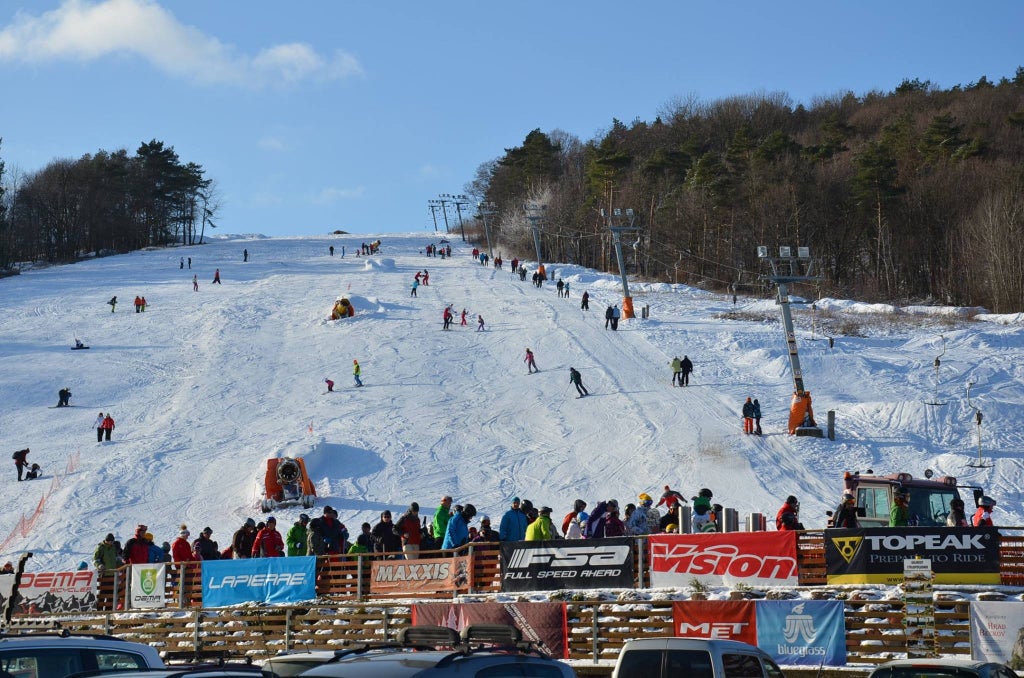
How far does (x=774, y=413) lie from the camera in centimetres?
3612

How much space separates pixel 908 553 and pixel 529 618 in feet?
15.6

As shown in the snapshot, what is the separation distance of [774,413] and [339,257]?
63560 mm

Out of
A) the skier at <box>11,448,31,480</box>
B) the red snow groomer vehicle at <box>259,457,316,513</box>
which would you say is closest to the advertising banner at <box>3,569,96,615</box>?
the red snow groomer vehicle at <box>259,457,316,513</box>

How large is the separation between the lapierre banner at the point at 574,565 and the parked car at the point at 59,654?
329 inches

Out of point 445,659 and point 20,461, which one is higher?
point 20,461

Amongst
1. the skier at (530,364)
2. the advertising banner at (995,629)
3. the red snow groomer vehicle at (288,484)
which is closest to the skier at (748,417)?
the skier at (530,364)

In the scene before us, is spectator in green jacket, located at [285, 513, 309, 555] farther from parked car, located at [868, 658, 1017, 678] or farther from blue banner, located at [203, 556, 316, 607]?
parked car, located at [868, 658, 1017, 678]

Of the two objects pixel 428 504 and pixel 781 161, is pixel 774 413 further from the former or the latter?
pixel 781 161

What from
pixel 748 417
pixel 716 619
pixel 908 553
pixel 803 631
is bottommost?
pixel 803 631

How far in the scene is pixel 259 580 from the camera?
1720 cm

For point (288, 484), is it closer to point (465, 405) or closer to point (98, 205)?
point (465, 405)

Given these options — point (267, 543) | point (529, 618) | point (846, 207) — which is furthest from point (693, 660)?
point (846, 207)

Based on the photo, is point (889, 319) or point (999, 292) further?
point (999, 292)

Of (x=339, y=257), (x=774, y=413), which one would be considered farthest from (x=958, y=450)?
(x=339, y=257)
